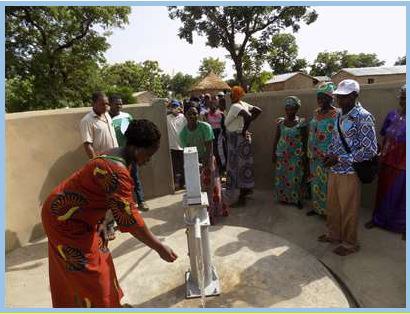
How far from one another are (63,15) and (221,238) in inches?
578

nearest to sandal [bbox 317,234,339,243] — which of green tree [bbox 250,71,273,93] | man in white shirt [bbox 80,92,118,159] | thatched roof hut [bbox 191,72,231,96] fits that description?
man in white shirt [bbox 80,92,118,159]

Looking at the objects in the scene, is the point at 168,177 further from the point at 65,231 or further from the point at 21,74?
the point at 21,74

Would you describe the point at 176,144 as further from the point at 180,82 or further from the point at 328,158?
the point at 180,82

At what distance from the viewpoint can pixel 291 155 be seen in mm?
4652

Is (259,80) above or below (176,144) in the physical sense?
above

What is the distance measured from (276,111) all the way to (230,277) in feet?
9.99

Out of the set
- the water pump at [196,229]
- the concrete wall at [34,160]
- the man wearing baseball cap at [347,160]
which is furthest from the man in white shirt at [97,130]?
the man wearing baseball cap at [347,160]

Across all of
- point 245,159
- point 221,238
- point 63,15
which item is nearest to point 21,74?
point 63,15

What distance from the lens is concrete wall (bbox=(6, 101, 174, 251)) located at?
3.96 m

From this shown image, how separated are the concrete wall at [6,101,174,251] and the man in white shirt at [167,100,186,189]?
160 cm

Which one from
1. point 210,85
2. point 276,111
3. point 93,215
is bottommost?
A: point 93,215

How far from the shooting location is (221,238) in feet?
12.2

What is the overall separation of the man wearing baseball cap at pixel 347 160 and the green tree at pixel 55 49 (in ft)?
47.4

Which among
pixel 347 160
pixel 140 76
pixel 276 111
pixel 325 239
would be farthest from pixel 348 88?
pixel 140 76
